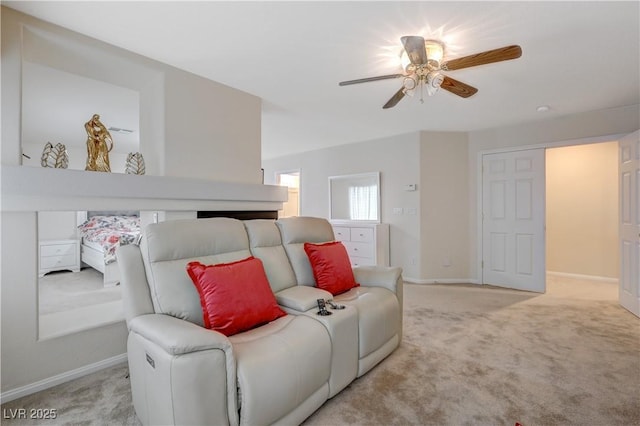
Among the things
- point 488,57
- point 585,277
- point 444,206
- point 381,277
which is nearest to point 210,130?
point 381,277

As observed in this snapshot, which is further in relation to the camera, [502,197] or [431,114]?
[502,197]

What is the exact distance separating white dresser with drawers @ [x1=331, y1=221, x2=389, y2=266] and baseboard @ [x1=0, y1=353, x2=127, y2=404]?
347cm

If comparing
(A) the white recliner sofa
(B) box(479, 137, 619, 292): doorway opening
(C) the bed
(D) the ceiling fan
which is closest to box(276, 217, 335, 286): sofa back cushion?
(A) the white recliner sofa

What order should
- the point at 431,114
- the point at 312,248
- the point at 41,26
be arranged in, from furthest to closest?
1. the point at 431,114
2. the point at 312,248
3. the point at 41,26

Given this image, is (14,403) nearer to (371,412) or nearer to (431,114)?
(371,412)

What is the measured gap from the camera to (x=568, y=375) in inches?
82.4

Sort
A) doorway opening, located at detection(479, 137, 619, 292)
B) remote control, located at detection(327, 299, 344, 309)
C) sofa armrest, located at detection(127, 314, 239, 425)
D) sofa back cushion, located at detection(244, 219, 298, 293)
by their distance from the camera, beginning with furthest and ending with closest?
doorway opening, located at detection(479, 137, 619, 292)
sofa back cushion, located at detection(244, 219, 298, 293)
remote control, located at detection(327, 299, 344, 309)
sofa armrest, located at detection(127, 314, 239, 425)

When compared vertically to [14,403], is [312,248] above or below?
above

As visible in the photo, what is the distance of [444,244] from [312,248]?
2.91 m

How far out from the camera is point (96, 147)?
2.31 m

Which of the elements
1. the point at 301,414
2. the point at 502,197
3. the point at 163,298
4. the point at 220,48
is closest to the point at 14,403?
the point at 163,298

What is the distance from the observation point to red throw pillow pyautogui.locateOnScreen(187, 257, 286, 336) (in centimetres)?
163

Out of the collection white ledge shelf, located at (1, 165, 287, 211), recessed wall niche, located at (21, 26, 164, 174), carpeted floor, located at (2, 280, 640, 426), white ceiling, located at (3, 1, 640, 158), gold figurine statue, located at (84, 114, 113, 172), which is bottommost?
carpeted floor, located at (2, 280, 640, 426)

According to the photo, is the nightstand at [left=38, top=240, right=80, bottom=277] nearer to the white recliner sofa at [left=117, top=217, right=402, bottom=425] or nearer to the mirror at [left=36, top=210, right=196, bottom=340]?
the mirror at [left=36, top=210, right=196, bottom=340]
